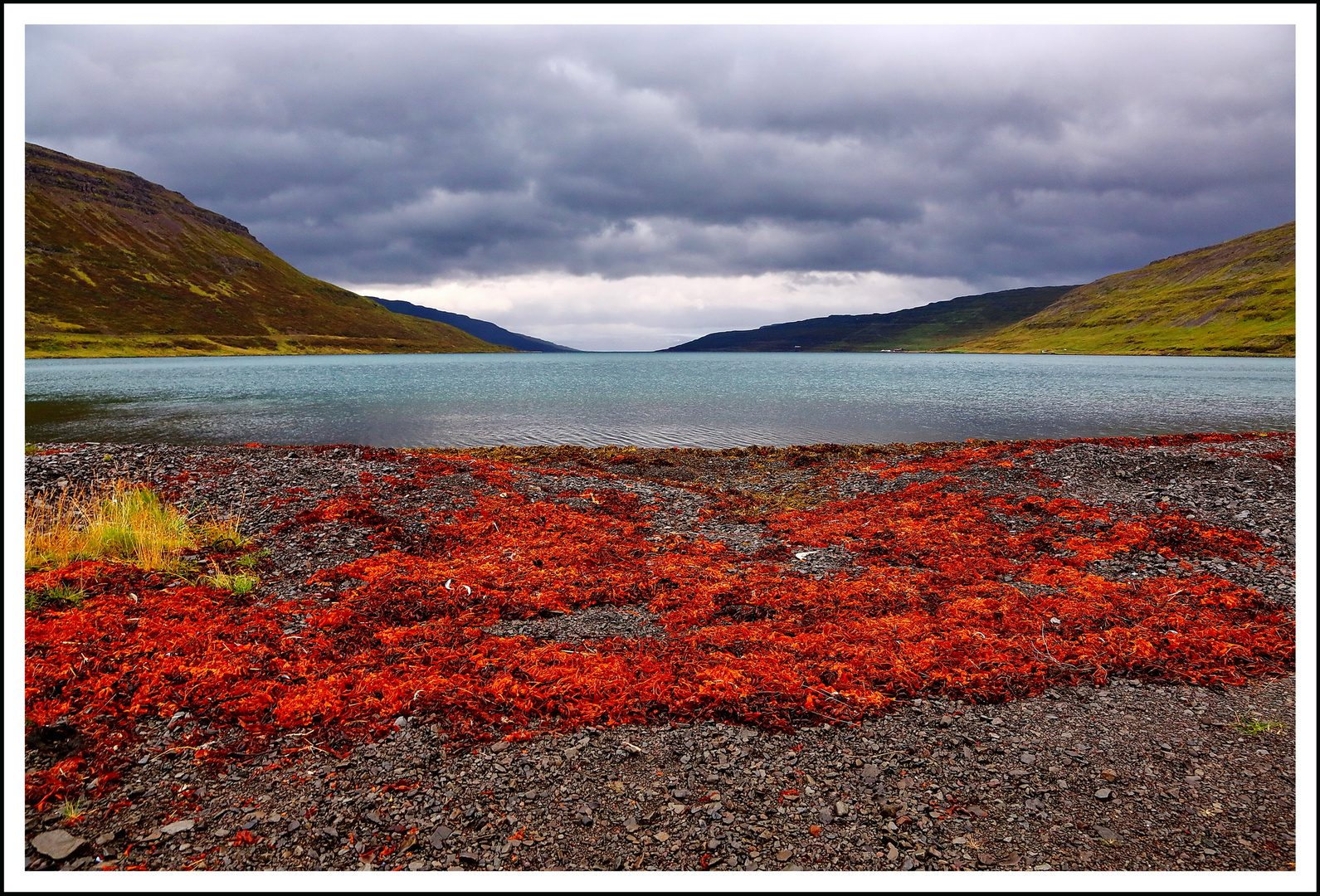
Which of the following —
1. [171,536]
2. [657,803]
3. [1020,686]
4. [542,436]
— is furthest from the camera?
[542,436]

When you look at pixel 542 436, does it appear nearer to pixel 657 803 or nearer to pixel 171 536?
pixel 171 536

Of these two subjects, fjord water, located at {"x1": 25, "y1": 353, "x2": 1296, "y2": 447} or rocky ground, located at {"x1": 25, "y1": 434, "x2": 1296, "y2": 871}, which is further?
fjord water, located at {"x1": 25, "y1": 353, "x2": 1296, "y2": 447}

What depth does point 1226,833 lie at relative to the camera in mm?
5102

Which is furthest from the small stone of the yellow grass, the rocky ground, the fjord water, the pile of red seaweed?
the fjord water

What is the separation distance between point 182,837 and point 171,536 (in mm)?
9371

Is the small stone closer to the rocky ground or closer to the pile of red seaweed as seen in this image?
the rocky ground

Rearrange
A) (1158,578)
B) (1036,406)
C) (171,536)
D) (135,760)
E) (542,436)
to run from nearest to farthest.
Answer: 1. (135,760)
2. (1158,578)
3. (171,536)
4. (542,436)
5. (1036,406)

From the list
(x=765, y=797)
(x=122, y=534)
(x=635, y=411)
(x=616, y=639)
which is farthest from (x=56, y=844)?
(x=635, y=411)

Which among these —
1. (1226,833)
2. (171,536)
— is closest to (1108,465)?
(1226,833)

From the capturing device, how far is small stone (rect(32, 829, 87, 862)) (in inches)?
195

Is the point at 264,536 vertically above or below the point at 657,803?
above

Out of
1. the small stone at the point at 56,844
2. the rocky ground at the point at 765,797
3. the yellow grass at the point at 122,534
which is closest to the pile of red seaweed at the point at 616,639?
the rocky ground at the point at 765,797

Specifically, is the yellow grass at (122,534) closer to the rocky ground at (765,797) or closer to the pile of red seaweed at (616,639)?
the pile of red seaweed at (616,639)

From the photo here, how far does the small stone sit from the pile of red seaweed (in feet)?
1.83
